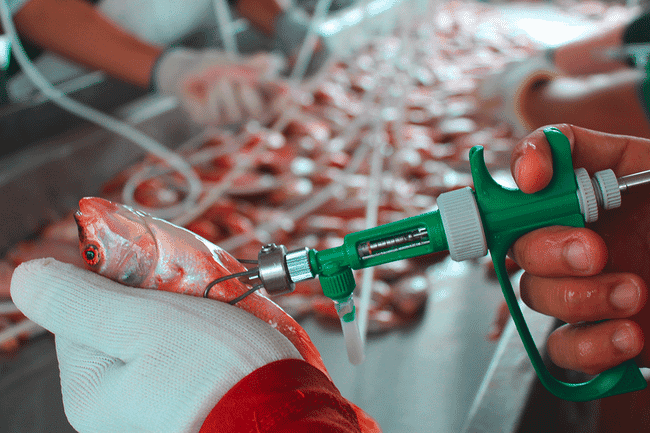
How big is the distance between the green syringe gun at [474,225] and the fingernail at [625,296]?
0.26 ft

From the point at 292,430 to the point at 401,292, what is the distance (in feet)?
1.70

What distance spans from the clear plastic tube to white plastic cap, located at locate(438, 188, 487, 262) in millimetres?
92

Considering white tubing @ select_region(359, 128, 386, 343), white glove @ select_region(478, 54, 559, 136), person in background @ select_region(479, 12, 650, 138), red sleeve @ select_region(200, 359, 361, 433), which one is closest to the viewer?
red sleeve @ select_region(200, 359, 361, 433)

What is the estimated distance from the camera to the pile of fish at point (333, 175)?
0.82 metres

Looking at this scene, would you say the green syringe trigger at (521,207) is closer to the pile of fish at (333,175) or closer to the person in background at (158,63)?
the pile of fish at (333,175)

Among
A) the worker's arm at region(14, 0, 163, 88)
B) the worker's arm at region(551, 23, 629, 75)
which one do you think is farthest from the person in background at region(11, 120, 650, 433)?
the worker's arm at region(551, 23, 629, 75)

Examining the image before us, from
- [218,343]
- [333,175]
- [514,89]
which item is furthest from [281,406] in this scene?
[514,89]

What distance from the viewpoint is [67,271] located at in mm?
366

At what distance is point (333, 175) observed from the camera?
3.80 ft

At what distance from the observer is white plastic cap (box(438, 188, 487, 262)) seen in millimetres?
334

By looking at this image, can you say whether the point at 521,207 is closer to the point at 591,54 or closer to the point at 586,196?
the point at 586,196

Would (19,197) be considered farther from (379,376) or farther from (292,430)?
(292,430)

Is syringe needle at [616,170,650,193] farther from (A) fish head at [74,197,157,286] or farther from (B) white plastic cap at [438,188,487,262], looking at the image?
(A) fish head at [74,197,157,286]

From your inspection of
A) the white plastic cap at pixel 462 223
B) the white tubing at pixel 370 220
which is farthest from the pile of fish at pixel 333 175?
the white plastic cap at pixel 462 223
